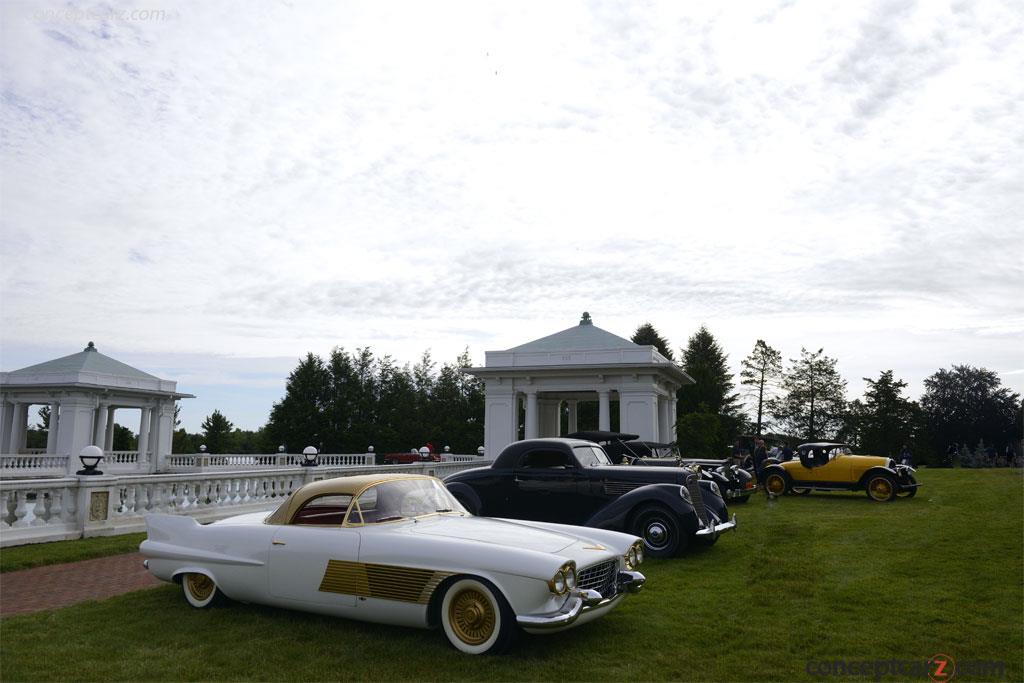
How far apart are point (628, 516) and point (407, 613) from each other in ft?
15.8

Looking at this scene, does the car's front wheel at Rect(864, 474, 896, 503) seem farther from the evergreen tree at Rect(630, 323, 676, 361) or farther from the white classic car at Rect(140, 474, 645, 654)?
the evergreen tree at Rect(630, 323, 676, 361)

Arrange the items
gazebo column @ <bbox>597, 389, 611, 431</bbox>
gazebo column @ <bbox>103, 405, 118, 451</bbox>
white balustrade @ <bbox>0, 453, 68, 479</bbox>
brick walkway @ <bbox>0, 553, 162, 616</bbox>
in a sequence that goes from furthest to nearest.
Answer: gazebo column @ <bbox>103, 405, 118, 451</bbox>
gazebo column @ <bbox>597, 389, 611, 431</bbox>
white balustrade @ <bbox>0, 453, 68, 479</bbox>
brick walkway @ <bbox>0, 553, 162, 616</bbox>

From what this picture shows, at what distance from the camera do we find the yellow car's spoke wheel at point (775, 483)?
19250 millimetres

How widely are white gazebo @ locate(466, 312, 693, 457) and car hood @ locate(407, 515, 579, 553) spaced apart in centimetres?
2960

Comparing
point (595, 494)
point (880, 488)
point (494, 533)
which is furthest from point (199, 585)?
point (880, 488)

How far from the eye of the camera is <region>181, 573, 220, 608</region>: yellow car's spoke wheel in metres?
6.94

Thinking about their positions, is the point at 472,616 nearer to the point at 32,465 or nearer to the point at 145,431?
the point at 32,465

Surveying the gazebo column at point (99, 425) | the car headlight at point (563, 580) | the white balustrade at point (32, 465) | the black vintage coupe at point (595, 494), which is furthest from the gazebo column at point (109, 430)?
the car headlight at point (563, 580)

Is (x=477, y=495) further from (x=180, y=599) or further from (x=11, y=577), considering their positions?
(x=11, y=577)

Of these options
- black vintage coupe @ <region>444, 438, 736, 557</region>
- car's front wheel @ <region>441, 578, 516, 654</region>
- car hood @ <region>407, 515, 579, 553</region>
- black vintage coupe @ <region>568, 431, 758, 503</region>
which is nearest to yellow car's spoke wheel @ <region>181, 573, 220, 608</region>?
car hood @ <region>407, 515, 579, 553</region>

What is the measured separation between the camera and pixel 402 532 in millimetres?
6148

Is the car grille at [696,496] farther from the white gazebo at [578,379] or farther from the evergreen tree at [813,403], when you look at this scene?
the evergreen tree at [813,403]

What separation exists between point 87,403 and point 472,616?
4311 centimetres

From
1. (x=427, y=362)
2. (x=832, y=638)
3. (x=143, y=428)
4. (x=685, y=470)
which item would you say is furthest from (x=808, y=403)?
(x=832, y=638)
